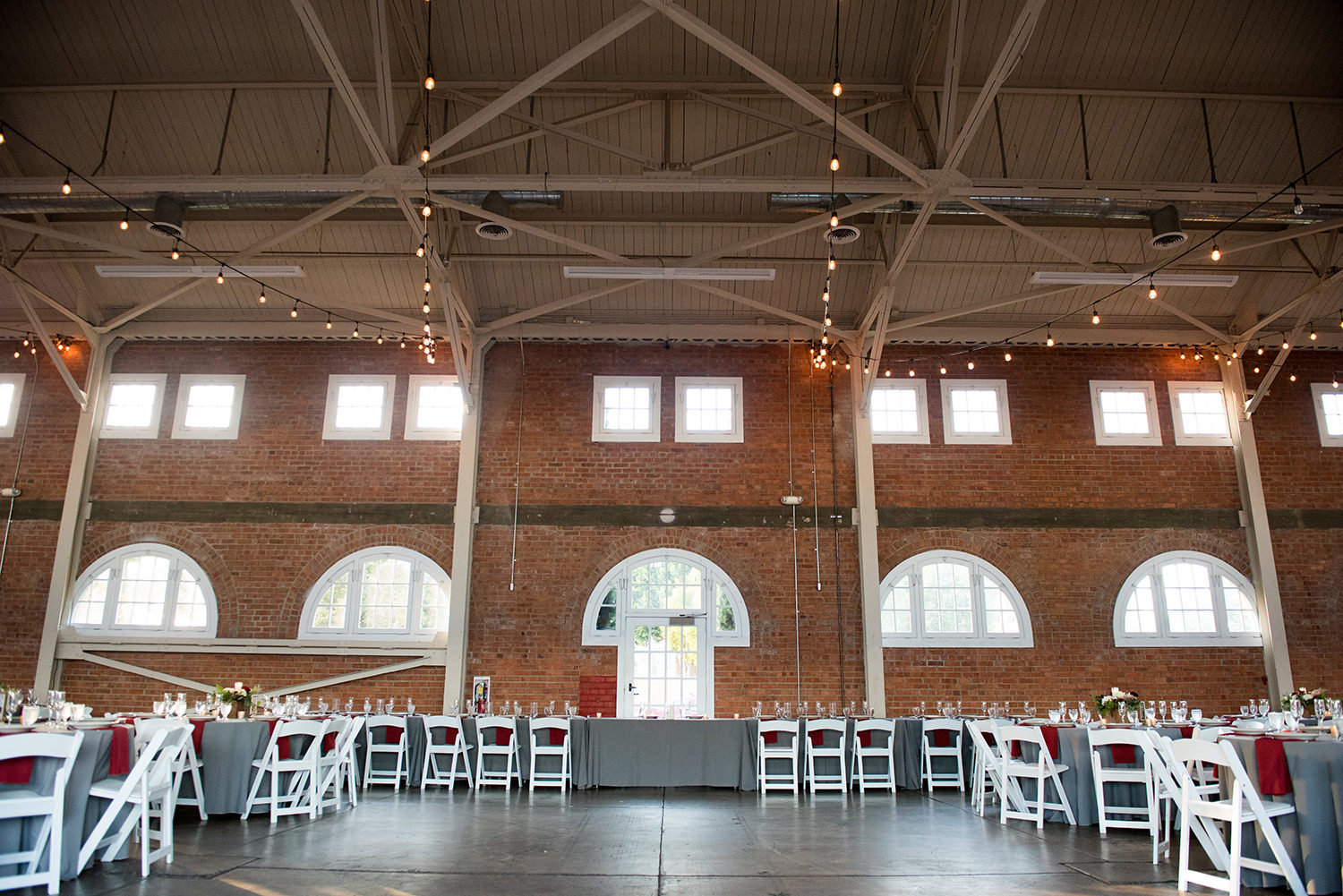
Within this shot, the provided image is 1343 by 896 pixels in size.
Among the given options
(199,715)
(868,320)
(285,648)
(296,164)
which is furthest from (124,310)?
(868,320)

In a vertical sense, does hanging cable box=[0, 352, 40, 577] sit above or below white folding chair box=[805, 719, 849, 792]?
above

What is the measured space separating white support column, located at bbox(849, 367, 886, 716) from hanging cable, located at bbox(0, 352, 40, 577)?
11767mm

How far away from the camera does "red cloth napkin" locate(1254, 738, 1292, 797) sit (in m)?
4.82

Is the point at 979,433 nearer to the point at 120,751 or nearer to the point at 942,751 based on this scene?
the point at 942,751

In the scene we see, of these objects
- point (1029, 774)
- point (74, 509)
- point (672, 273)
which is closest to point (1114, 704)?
point (1029, 774)

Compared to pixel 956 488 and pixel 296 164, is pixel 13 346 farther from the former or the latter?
pixel 956 488

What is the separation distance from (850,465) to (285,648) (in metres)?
8.17

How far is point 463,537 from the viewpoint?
38.0 feet

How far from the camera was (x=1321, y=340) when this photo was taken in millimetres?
12500

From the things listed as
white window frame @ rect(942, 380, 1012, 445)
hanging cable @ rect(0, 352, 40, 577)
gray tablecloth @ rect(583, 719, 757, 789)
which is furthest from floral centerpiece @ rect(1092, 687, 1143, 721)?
hanging cable @ rect(0, 352, 40, 577)

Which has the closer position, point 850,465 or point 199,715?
point 199,715

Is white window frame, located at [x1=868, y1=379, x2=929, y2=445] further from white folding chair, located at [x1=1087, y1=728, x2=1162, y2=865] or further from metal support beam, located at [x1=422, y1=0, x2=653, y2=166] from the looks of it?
metal support beam, located at [x1=422, y1=0, x2=653, y2=166]

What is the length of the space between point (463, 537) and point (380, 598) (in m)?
1.47

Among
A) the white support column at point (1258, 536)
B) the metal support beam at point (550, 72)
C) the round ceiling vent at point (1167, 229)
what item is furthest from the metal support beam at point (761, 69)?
the white support column at point (1258, 536)
